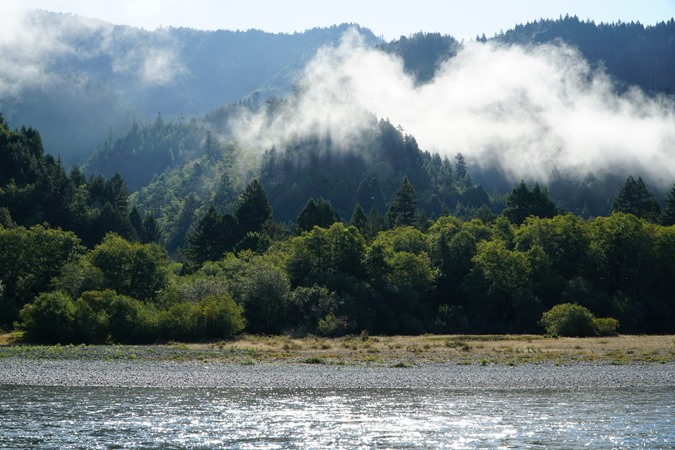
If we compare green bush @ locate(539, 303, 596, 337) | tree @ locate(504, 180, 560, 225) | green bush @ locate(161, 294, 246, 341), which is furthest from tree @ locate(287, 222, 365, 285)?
tree @ locate(504, 180, 560, 225)

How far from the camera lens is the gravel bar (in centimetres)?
4150

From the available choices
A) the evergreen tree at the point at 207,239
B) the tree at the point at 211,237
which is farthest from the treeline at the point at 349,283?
the tree at the point at 211,237

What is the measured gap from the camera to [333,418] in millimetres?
31078

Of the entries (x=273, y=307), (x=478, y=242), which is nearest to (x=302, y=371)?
(x=273, y=307)

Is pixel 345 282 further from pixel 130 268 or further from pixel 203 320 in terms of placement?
pixel 130 268

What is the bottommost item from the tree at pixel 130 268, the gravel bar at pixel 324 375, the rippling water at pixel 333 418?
the rippling water at pixel 333 418

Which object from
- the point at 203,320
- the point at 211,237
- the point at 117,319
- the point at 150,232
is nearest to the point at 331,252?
the point at 203,320

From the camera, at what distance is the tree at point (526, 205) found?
4769 inches

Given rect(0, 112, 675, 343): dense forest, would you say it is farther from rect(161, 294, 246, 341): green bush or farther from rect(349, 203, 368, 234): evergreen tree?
rect(349, 203, 368, 234): evergreen tree

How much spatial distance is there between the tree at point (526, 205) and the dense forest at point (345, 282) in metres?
13.8

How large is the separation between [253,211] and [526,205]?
44565mm

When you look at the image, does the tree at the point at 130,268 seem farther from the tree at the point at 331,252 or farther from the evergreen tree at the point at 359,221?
the evergreen tree at the point at 359,221

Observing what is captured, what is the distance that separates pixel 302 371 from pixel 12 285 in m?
43.4

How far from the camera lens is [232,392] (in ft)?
127
